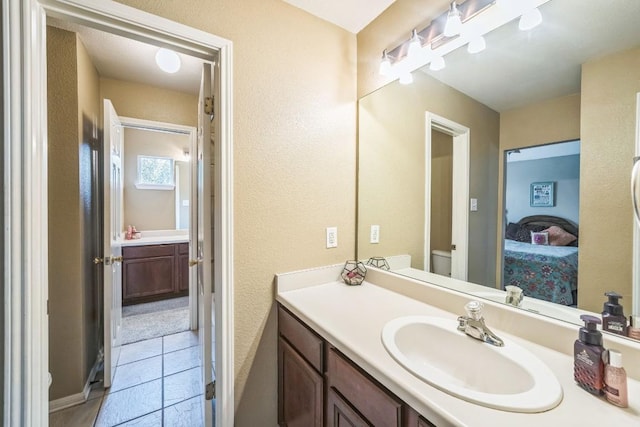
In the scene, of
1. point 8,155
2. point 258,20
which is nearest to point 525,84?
point 258,20

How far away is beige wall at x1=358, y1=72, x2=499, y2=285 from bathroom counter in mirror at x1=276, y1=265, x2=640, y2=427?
7.2 inches

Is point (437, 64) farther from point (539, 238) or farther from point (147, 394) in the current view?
point (147, 394)

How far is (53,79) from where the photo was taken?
164cm

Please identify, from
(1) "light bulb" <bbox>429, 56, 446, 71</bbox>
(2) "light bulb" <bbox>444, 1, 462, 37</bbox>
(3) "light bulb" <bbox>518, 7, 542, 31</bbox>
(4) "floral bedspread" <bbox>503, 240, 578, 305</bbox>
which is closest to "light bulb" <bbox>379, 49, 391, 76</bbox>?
(1) "light bulb" <bbox>429, 56, 446, 71</bbox>

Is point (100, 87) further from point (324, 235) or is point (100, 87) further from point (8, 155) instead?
point (324, 235)

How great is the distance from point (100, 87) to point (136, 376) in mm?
2527

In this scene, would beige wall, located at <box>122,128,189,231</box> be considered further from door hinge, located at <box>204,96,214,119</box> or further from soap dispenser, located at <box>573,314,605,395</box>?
soap dispenser, located at <box>573,314,605,395</box>

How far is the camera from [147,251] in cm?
326

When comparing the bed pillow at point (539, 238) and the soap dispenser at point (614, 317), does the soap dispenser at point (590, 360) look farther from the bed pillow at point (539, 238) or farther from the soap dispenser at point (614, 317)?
the bed pillow at point (539, 238)

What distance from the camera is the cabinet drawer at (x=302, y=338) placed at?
3.33 ft

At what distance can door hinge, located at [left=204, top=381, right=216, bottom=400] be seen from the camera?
1.35 m

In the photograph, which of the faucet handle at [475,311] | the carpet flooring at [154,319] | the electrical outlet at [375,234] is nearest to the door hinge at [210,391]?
the electrical outlet at [375,234]

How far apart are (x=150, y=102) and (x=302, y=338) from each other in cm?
276

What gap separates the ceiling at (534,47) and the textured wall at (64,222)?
1.61m
